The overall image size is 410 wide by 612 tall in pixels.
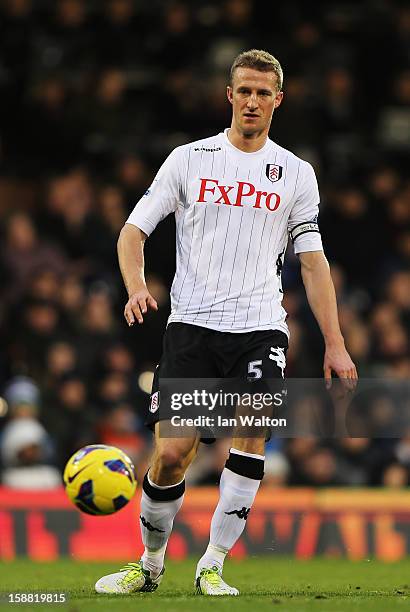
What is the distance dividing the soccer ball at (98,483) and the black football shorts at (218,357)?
405 millimetres

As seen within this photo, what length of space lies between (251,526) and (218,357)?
18.0 ft

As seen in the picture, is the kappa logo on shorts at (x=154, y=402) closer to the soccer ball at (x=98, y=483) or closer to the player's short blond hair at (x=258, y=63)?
the soccer ball at (x=98, y=483)

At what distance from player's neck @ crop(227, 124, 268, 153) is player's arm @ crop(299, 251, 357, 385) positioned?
618 mm

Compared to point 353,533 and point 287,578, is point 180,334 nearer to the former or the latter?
point 287,578

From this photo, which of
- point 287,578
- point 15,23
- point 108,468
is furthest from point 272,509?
point 15,23

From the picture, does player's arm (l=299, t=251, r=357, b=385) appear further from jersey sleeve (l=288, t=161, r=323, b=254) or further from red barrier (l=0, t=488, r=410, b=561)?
red barrier (l=0, t=488, r=410, b=561)

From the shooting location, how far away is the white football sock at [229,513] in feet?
23.3

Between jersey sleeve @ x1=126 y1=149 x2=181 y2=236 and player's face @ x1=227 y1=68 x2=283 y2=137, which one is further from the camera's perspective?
jersey sleeve @ x1=126 y1=149 x2=181 y2=236

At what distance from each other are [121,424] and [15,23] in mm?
5010

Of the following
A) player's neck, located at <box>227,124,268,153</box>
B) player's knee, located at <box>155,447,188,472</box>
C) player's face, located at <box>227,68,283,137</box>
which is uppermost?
player's face, located at <box>227,68,283,137</box>

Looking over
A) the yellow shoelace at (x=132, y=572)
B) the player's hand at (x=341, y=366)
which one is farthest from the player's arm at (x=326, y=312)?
the yellow shoelace at (x=132, y=572)

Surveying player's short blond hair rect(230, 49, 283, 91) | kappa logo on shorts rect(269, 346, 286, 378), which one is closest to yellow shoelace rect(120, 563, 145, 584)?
kappa logo on shorts rect(269, 346, 286, 378)

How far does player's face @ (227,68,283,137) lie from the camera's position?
7.07 m

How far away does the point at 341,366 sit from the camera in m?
7.06
